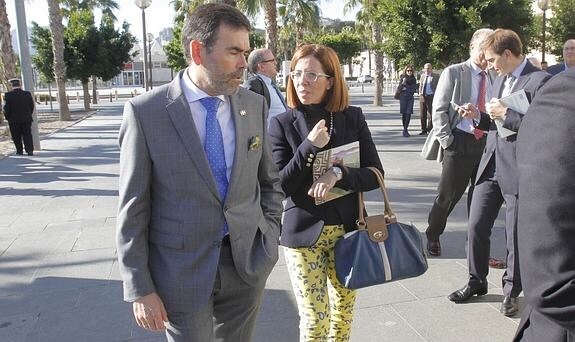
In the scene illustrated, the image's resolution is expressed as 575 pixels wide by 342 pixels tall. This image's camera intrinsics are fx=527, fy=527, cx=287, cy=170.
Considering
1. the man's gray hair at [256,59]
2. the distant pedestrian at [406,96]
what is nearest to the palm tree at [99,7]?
the distant pedestrian at [406,96]

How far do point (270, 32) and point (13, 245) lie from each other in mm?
12512

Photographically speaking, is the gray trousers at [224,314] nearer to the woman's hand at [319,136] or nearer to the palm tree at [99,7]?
the woman's hand at [319,136]

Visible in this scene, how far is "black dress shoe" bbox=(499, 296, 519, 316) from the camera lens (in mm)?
3697

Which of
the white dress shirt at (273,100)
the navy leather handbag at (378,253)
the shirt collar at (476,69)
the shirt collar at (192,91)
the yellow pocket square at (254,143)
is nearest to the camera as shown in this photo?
the shirt collar at (192,91)

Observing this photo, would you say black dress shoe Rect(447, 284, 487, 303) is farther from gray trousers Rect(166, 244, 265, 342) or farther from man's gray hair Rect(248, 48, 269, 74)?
man's gray hair Rect(248, 48, 269, 74)

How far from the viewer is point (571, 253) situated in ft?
3.63

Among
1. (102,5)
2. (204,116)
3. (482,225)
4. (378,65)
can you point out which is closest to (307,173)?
(204,116)

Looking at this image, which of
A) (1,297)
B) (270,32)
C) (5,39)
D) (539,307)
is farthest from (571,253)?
(5,39)

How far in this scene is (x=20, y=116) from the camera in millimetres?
12477

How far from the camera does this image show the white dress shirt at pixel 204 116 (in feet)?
6.76

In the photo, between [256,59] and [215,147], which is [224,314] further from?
[256,59]

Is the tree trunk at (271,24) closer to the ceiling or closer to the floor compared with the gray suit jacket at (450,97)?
closer to the ceiling

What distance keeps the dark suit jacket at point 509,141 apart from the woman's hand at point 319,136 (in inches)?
60.8

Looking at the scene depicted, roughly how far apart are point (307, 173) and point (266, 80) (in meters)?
2.85
